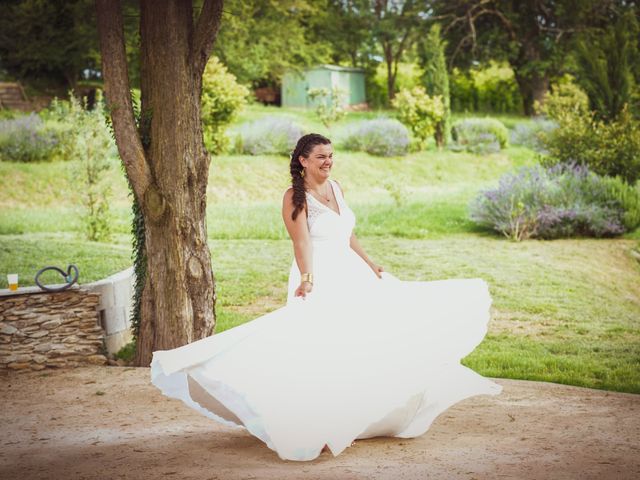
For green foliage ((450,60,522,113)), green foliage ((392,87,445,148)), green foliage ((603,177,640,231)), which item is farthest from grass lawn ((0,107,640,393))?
green foliage ((450,60,522,113))

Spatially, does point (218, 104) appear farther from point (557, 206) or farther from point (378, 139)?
point (557, 206)

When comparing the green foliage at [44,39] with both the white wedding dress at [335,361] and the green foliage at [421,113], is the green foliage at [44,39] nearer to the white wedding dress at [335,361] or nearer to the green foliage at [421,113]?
the green foliage at [421,113]

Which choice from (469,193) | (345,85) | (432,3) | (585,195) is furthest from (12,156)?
(432,3)

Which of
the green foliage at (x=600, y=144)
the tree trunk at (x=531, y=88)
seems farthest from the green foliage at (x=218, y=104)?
the tree trunk at (x=531, y=88)

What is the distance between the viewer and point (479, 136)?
23547mm

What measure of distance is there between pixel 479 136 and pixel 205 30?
17.8 m

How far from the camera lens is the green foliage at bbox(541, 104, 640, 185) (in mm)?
16109

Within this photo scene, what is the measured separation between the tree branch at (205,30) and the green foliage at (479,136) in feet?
55.3

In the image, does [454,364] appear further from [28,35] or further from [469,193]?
[28,35]

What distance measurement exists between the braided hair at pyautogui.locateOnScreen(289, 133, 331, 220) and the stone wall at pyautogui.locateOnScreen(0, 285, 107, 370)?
307 centimetres

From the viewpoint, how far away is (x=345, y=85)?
34.3 meters

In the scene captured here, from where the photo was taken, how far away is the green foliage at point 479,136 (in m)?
23.1

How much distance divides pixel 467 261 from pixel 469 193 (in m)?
6.26

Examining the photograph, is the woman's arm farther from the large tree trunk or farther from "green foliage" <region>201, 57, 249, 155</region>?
"green foliage" <region>201, 57, 249, 155</region>
